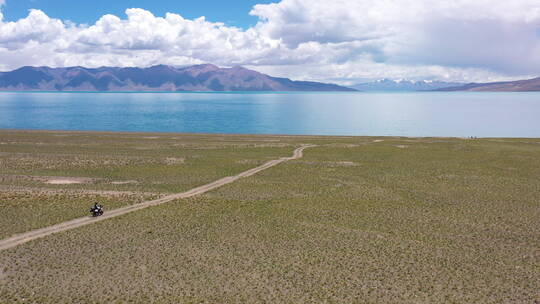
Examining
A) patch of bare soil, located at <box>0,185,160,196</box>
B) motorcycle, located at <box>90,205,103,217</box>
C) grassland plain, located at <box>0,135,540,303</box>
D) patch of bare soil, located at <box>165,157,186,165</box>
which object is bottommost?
grassland plain, located at <box>0,135,540,303</box>

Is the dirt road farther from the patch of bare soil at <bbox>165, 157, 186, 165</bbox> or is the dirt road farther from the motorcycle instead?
the patch of bare soil at <bbox>165, 157, 186, 165</bbox>

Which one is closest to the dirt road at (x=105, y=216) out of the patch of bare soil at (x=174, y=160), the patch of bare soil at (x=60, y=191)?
the patch of bare soil at (x=60, y=191)

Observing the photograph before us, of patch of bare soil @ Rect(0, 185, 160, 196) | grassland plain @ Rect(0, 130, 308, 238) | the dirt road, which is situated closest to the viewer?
the dirt road

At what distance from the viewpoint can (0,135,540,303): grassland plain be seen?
25016mm

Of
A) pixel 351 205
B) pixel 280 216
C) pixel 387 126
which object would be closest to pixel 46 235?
pixel 280 216

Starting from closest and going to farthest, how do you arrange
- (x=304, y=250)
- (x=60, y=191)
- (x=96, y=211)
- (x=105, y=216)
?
(x=304, y=250) → (x=96, y=211) → (x=105, y=216) → (x=60, y=191)

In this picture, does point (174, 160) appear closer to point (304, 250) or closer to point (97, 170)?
point (97, 170)

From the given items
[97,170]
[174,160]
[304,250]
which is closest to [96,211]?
[304,250]

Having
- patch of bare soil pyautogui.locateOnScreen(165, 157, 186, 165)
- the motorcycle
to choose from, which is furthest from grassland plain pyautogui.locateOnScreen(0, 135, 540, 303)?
patch of bare soil pyautogui.locateOnScreen(165, 157, 186, 165)

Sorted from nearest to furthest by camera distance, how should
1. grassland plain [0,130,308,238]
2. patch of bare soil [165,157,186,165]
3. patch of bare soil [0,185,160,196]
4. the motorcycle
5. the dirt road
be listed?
the dirt road → the motorcycle → grassland plain [0,130,308,238] → patch of bare soil [0,185,160,196] → patch of bare soil [165,157,186,165]

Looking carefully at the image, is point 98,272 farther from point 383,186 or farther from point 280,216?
point 383,186

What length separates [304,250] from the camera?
31.6 m

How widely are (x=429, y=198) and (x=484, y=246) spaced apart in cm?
1555

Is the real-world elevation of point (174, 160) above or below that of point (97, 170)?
above
